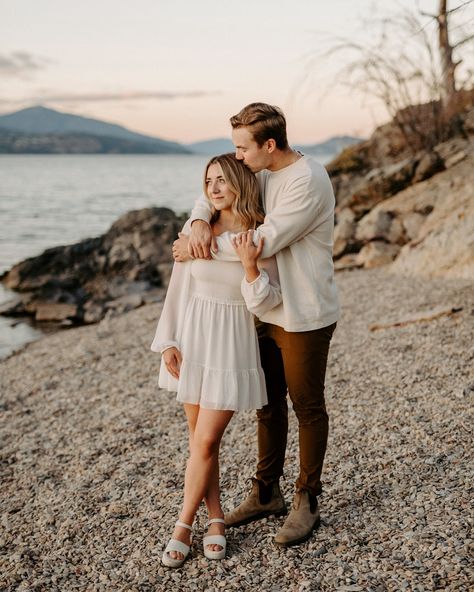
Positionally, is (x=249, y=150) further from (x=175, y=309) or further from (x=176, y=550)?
(x=176, y=550)

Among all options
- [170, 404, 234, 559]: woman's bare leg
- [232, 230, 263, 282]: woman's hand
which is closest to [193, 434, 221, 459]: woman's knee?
[170, 404, 234, 559]: woman's bare leg

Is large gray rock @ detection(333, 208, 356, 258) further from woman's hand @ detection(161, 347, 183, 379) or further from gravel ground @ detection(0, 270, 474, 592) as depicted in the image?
woman's hand @ detection(161, 347, 183, 379)

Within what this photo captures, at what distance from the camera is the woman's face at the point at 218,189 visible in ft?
11.6

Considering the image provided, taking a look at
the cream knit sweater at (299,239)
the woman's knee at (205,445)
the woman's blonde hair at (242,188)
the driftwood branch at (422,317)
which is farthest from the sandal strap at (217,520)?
the driftwood branch at (422,317)

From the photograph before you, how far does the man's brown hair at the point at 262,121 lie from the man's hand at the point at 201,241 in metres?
0.52

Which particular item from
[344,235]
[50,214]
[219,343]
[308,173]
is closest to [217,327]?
[219,343]

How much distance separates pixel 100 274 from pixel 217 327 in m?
16.4

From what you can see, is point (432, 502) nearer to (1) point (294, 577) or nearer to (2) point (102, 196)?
(1) point (294, 577)

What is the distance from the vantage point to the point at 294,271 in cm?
357

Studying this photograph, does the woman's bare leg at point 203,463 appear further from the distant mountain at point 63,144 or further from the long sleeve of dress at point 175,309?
the distant mountain at point 63,144

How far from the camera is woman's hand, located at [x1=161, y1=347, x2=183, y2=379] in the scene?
3674 millimetres

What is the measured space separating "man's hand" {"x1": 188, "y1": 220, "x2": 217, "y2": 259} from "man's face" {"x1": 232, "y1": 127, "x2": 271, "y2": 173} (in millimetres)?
400

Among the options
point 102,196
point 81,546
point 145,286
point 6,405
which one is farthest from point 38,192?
point 81,546

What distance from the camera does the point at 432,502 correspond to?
4.07 metres
